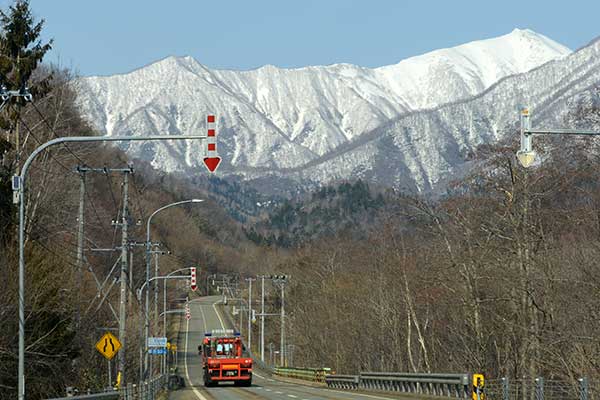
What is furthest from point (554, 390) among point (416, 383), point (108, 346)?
point (108, 346)

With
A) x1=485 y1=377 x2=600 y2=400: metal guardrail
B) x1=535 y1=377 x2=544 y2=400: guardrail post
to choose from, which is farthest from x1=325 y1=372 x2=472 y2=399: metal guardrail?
x1=535 y1=377 x2=544 y2=400: guardrail post

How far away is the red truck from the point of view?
205 feet

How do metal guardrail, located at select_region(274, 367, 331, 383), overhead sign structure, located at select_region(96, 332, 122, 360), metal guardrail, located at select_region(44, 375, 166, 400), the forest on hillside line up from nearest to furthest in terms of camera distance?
metal guardrail, located at select_region(44, 375, 166, 400) < overhead sign structure, located at select_region(96, 332, 122, 360) < the forest on hillside < metal guardrail, located at select_region(274, 367, 331, 383)

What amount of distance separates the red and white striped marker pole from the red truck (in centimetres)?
4205

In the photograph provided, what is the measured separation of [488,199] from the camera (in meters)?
45.0

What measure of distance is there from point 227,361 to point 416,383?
2250cm

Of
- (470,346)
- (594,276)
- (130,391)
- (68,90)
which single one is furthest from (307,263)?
(130,391)

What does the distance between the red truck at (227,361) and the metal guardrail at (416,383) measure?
6.73 m

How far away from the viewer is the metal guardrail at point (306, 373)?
239ft

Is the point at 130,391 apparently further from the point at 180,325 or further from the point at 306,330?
the point at 180,325

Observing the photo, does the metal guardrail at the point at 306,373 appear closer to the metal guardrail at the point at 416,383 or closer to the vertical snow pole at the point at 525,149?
the metal guardrail at the point at 416,383

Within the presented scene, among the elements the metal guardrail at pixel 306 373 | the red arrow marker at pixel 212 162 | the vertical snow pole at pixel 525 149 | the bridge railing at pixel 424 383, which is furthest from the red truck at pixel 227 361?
the vertical snow pole at pixel 525 149

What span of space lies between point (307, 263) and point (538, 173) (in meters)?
83.5

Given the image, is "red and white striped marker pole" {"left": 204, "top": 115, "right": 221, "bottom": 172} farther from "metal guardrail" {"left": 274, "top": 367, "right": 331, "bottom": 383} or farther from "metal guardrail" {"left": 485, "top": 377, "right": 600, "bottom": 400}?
"metal guardrail" {"left": 274, "top": 367, "right": 331, "bottom": 383}
